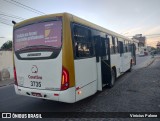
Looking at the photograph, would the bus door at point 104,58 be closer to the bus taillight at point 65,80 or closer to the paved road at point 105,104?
the paved road at point 105,104

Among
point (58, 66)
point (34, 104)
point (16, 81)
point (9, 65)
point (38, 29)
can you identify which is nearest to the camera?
point (58, 66)

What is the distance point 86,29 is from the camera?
6922 millimetres

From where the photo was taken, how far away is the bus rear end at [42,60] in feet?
18.2

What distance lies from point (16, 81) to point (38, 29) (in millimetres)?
2258

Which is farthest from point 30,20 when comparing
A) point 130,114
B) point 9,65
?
point 9,65

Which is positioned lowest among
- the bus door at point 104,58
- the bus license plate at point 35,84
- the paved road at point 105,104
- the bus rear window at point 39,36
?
the paved road at point 105,104

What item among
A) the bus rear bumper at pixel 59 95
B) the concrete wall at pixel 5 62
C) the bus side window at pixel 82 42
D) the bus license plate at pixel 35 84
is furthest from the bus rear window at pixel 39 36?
the concrete wall at pixel 5 62

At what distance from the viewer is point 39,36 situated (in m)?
5.95

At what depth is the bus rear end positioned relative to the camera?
554 centimetres

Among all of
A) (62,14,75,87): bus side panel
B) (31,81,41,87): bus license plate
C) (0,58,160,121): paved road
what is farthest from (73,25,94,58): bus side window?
(0,58,160,121): paved road

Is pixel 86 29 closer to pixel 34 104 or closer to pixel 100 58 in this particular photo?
pixel 100 58

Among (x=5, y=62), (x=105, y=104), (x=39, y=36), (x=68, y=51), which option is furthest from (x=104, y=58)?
(x=5, y=62)

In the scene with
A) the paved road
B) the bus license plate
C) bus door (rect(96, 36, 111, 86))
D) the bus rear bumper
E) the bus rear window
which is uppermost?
the bus rear window

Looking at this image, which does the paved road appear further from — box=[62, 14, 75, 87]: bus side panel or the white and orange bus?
box=[62, 14, 75, 87]: bus side panel
